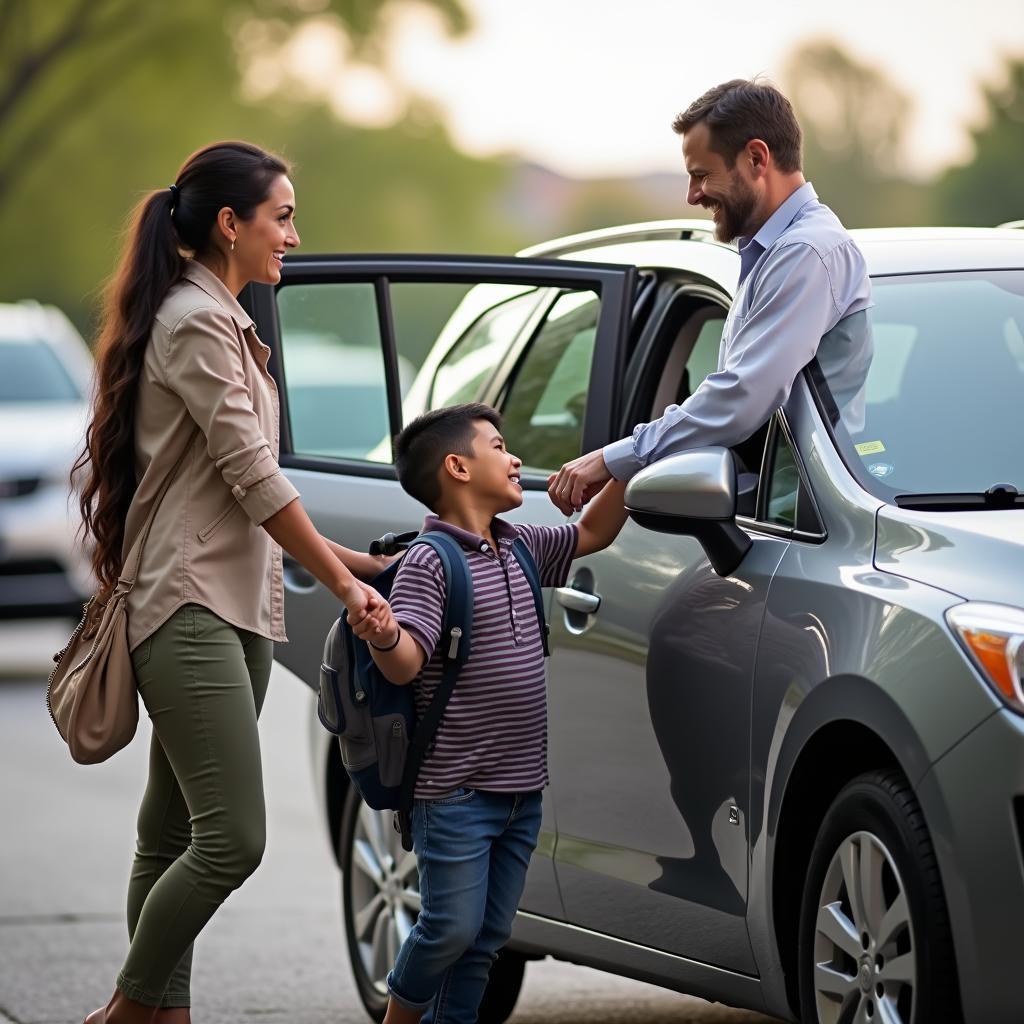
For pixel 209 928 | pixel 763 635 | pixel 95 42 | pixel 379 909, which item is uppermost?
pixel 763 635

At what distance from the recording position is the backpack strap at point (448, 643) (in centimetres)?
423

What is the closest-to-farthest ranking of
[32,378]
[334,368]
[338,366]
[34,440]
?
[338,366]
[334,368]
[34,440]
[32,378]

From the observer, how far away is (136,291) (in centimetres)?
444

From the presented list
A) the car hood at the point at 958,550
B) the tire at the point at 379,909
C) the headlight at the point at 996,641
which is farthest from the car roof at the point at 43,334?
the headlight at the point at 996,641

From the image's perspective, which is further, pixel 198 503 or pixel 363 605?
pixel 198 503

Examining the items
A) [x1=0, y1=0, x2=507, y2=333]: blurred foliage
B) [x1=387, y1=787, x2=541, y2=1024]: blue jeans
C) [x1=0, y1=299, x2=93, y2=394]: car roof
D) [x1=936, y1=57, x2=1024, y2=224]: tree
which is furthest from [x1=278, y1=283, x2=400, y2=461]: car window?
[x1=936, y1=57, x2=1024, y2=224]: tree

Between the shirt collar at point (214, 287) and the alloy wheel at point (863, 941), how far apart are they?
5.20ft

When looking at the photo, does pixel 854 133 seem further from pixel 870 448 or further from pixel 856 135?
pixel 870 448

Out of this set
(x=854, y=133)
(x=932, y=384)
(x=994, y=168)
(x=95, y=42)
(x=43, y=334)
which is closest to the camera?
(x=932, y=384)

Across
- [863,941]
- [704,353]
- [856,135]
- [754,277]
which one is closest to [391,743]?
[863,941]

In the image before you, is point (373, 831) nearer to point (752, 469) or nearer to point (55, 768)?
point (752, 469)

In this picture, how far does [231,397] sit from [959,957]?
1.74 meters

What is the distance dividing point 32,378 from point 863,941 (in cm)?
1193

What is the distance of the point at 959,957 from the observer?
3457mm
